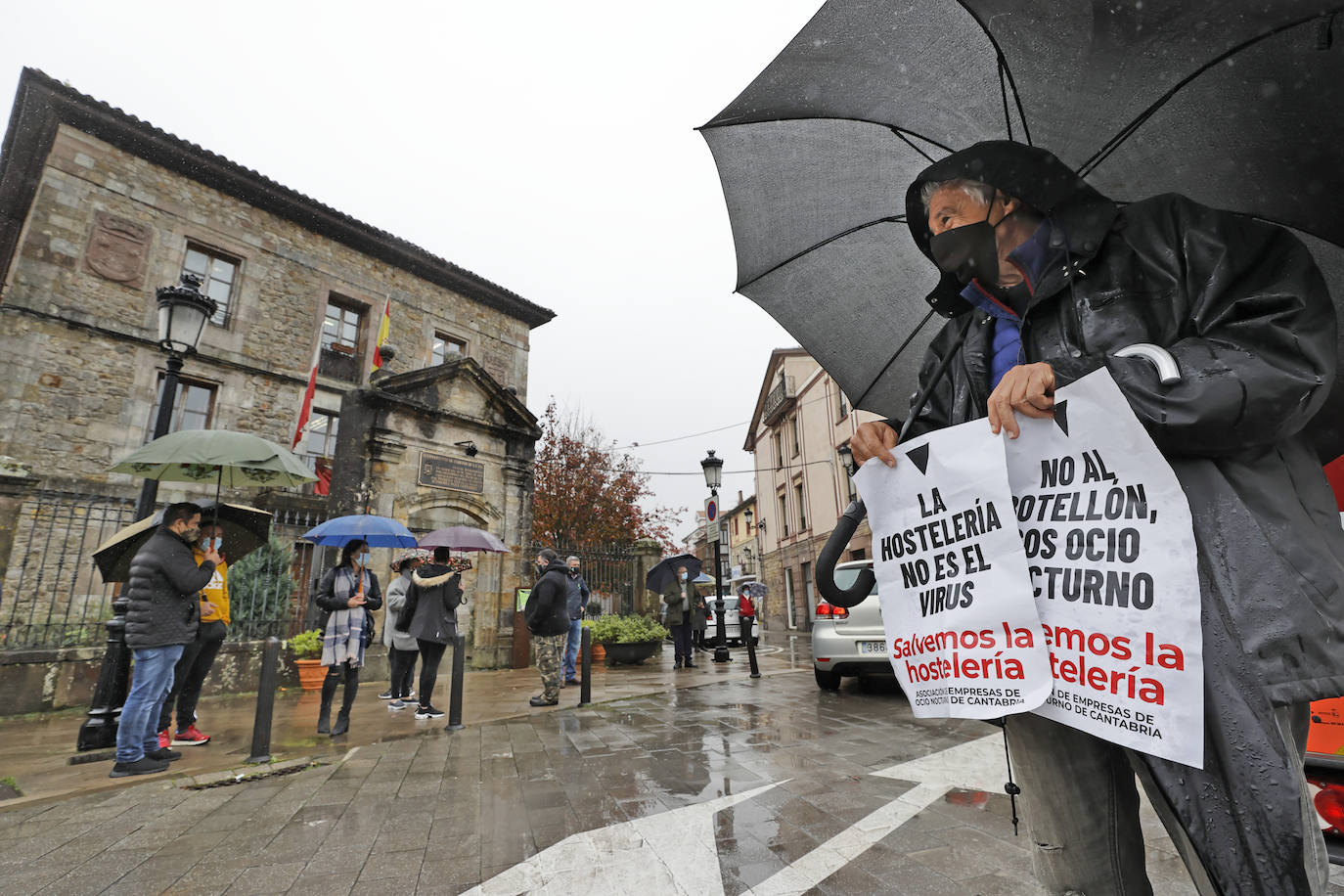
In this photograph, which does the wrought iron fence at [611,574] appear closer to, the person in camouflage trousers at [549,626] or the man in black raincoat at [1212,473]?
the person in camouflage trousers at [549,626]

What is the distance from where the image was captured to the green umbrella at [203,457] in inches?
217

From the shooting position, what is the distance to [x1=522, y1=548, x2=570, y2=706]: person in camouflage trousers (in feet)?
23.7

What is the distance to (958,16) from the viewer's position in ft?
5.43

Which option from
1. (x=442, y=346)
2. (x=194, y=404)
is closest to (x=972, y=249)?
(x=194, y=404)

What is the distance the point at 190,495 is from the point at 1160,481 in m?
17.2

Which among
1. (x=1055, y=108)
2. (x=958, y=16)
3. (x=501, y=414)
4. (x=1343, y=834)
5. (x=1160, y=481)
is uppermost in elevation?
(x=501, y=414)

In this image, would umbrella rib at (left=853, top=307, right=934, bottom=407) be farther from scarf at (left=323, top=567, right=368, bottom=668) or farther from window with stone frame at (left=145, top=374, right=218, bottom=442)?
window with stone frame at (left=145, top=374, right=218, bottom=442)

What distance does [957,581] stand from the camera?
4.65ft

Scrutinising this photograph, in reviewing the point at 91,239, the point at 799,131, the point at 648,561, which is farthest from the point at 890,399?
the point at 91,239

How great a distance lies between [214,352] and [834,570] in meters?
17.8

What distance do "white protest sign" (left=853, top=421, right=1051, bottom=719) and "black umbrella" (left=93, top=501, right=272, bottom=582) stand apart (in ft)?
21.6

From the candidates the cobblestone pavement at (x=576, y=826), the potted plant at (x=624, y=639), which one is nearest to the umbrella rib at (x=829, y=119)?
the cobblestone pavement at (x=576, y=826)

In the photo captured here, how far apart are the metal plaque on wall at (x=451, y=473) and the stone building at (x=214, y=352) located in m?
0.03

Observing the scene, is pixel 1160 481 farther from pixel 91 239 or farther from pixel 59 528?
pixel 91 239
